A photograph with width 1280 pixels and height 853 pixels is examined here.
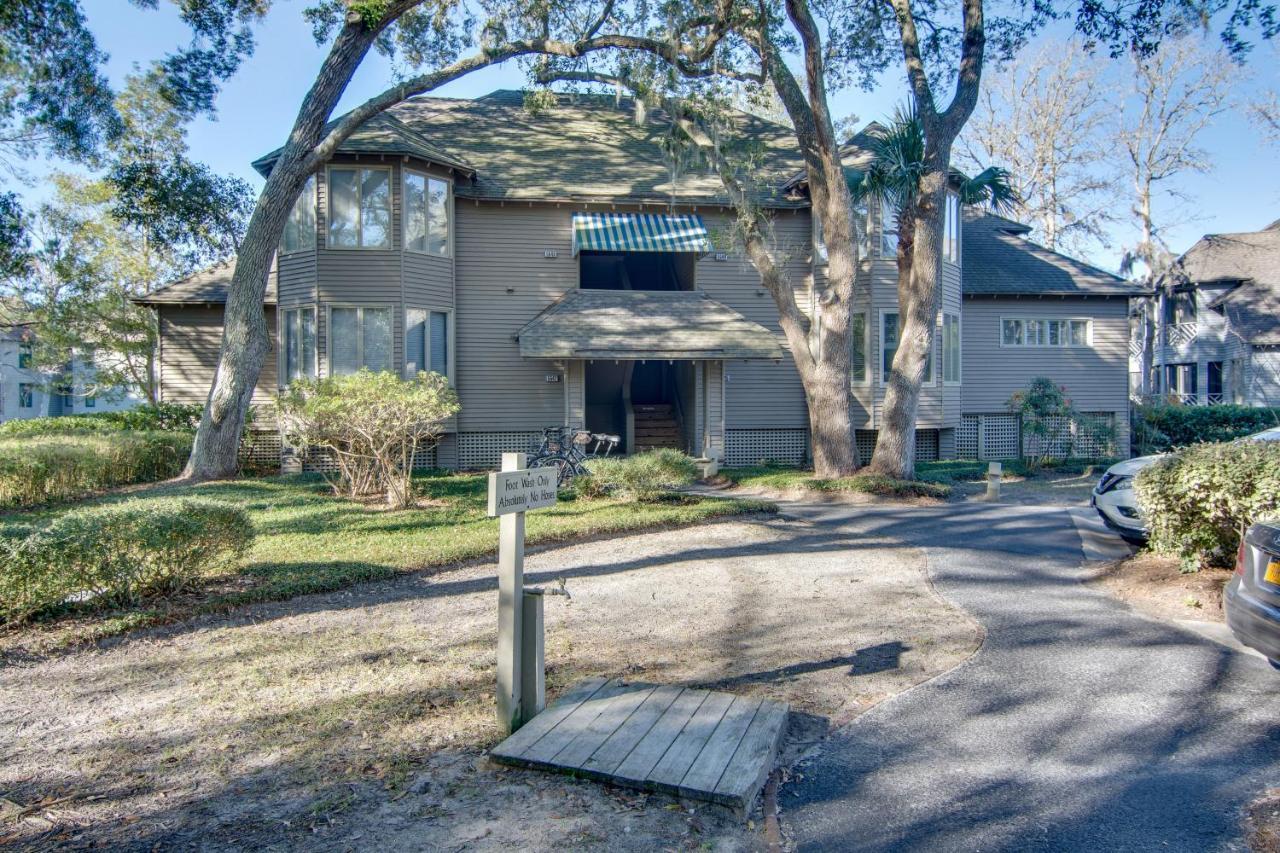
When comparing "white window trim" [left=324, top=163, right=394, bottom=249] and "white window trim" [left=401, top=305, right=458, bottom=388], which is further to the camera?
"white window trim" [left=401, top=305, right=458, bottom=388]

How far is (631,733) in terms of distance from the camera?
4.38 metres

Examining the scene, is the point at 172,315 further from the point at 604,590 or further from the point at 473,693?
the point at 473,693

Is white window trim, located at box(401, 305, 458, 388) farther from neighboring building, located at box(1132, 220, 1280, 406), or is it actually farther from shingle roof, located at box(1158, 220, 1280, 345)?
shingle roof, located at box(1158, 220, 1280, 345)

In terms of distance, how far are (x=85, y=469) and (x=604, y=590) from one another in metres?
10.4

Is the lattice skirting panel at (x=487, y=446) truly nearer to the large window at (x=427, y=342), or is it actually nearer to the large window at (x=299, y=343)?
the large window at (x=427, y=342)

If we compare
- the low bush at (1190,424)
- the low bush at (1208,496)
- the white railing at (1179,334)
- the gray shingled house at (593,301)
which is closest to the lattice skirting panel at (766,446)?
the gray shingled house at (593,301)

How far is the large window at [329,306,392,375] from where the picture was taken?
57.0 ft

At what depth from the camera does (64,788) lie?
13.0 feet

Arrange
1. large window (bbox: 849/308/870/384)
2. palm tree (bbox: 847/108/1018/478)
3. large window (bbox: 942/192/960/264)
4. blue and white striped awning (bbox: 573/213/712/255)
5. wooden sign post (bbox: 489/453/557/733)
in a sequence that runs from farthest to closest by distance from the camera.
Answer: large window (bbox: 942/192/960/264) < large window (bbox: 849/308/870/384) < blue and white striped awning (bbox: 573/213/712/255) < palm tree (bbox: 847/108/1018/478) < wooden sign post (bbox: 489/453/557/733)

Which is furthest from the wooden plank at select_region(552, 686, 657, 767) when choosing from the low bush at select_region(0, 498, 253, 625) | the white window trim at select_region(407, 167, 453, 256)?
the white window trim at select_region(407, 167, 453, 256)

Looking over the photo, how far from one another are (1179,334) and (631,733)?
3636cm

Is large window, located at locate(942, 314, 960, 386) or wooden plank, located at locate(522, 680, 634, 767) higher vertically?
large window, located at locate(942, 314, 960, 386)

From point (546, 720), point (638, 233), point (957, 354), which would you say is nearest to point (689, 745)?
point (546, 720)

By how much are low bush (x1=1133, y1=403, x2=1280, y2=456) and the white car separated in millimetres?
14876
